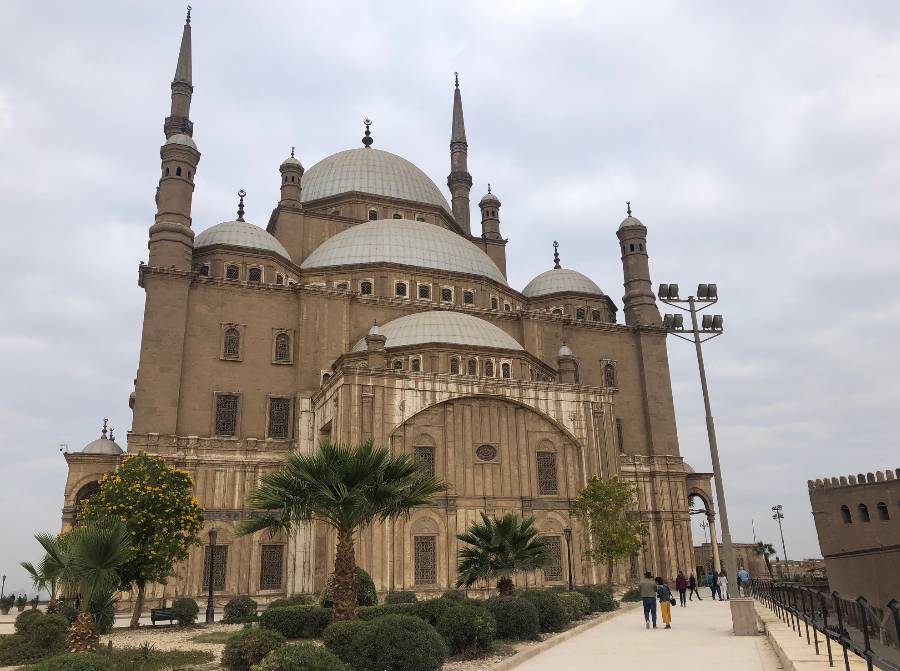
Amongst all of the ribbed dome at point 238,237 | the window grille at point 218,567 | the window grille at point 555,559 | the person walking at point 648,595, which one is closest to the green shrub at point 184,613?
the window grille at point 218,567

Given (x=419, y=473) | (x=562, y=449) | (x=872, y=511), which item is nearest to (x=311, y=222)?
(x=562, y=449)

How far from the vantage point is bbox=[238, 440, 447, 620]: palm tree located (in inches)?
575

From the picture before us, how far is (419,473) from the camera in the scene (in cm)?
1639

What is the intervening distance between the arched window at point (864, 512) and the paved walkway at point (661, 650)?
2433cm

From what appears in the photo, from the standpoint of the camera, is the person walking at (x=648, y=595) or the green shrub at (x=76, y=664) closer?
the green shrub at (x=76, y=664)

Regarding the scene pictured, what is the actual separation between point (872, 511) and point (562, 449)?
18.1 m

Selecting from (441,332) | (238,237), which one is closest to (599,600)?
(441,332)

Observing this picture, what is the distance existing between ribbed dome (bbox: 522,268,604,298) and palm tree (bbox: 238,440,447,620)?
32.0 m

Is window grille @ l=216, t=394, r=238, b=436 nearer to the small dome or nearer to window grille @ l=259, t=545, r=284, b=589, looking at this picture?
window grille @ l=259, t=545, r=284, b=589

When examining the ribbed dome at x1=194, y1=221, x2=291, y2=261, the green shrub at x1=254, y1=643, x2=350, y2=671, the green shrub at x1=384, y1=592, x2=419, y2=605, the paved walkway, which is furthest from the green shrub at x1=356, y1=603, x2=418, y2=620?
the ribbed dome at x1=194, y1=221, x2=291, y2=261

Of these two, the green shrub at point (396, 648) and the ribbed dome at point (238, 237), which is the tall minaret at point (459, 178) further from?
the green shrub at point (396, 648)

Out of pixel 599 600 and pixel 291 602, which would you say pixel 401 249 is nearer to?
pixel 291 602

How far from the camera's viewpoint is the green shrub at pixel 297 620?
15680 millimetres

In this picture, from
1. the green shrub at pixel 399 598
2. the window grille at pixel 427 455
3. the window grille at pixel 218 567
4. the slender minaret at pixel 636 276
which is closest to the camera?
the green shrub at pixel 399 598
